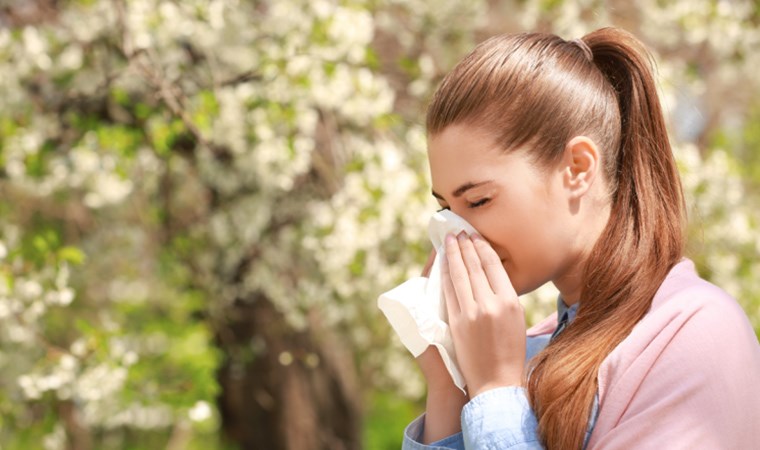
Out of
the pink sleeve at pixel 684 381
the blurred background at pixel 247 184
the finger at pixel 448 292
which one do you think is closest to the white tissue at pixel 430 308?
the finger at pixel 448 292

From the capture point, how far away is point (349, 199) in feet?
12.9

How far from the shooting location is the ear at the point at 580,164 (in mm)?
1457

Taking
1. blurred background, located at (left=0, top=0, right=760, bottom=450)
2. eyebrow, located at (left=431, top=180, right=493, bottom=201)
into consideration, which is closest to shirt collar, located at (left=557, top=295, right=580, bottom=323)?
eyebrow, located at (left=431, top=180, right=493, bottom=201)

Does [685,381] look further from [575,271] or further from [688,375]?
[575,271]

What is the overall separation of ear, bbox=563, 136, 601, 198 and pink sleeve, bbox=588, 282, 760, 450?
23 cm

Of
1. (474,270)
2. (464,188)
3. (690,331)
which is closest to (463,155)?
(464,188)

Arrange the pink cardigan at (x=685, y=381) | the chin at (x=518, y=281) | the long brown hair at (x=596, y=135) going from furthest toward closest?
1. the chin at (x=518, y=281)
2. the long brown hair at (x=596, y=135)
3. the pink cardigan at (x=685, y=381)

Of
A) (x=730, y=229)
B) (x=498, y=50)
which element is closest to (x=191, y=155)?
(x=730, y=229)

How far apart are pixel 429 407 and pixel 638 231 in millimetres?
419

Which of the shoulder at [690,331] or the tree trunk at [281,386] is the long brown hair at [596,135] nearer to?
the shoulder at [690,331]

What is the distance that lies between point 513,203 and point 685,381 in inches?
13.9

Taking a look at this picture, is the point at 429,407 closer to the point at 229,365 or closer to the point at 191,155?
the point at 191,155

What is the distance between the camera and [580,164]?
1.47m

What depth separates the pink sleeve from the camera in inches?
48.4
